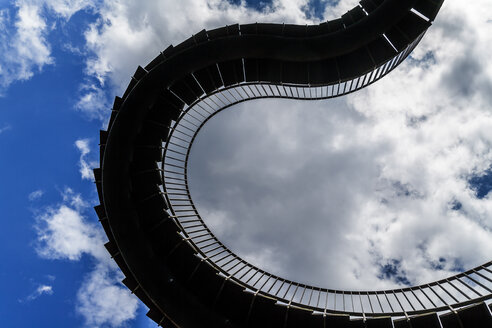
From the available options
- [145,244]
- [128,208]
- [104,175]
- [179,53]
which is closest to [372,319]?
[145,244]

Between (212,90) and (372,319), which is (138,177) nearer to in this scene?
(212,90)

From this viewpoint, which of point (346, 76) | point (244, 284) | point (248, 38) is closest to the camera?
point (244, 284)

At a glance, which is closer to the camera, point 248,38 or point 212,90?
point 248,38

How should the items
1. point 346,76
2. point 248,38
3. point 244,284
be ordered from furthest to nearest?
point 346,76 < point 248,38 < point 244,284

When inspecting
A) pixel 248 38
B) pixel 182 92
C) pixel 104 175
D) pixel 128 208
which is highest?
pixel 248 38

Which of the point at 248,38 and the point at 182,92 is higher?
the point at 248,38

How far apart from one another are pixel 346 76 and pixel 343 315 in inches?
447

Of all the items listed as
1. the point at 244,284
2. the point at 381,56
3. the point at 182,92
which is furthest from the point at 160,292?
the point at 381,56

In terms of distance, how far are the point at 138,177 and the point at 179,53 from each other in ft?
21.2

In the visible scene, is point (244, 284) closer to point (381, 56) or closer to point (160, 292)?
point (160, 292)

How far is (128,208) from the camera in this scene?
1358cm

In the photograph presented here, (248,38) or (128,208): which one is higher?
(248,38)

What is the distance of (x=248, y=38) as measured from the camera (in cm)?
1425

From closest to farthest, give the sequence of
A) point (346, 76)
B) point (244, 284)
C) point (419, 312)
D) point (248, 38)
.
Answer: point (419, 312), point (244, 284), point (248, 38), point (346, 76)
